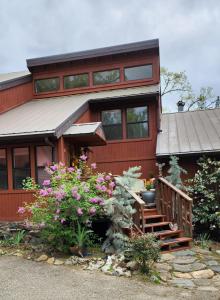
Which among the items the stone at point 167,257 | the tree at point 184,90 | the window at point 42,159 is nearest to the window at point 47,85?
the window at point 42,159

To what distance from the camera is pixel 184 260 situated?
23.4ft

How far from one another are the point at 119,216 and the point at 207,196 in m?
3.26

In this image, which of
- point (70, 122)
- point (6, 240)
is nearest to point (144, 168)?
point (70, 122)

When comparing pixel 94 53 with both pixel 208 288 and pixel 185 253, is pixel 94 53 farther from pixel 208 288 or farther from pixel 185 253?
pixel 208 288

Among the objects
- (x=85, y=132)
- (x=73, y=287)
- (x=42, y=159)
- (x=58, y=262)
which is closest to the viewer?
(x=73, y=287)

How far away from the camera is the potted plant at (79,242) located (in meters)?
7.22

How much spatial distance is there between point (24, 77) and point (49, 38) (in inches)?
219

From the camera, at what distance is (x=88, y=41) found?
69.1 feet

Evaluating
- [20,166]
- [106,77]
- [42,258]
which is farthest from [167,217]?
[106,77]

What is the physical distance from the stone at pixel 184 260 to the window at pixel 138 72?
795 cm

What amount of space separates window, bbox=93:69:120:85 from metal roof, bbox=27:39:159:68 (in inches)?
29.4

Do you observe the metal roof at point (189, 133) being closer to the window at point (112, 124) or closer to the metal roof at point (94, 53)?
the window at point (112, 124)

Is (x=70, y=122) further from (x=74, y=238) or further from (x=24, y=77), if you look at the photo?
(x=24, y=77)

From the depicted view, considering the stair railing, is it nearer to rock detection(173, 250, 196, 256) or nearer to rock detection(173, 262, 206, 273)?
rock detection(173, 250, 196, 256)
